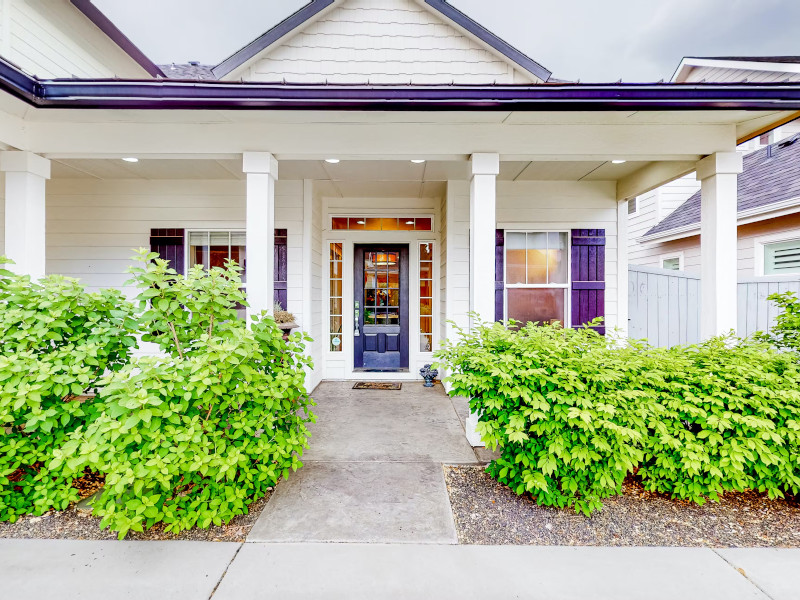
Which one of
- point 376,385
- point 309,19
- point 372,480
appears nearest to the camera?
point 372,480

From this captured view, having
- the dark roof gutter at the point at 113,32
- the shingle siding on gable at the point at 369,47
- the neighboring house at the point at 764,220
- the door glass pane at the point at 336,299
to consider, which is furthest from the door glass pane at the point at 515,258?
the dark roof gutter at the point at 113,32

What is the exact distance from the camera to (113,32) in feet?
15.7

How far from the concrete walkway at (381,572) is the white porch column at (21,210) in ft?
7.75

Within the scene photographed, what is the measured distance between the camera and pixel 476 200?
3328 millimetres

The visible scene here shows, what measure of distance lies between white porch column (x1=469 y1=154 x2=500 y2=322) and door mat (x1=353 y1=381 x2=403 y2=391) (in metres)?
2.20

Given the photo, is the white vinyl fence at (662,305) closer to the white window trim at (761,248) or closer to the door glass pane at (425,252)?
the white window trim at (761,248)

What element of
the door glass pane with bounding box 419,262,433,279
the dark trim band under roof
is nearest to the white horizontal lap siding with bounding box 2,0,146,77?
the dark trim band under roof

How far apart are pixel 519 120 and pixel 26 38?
187 inches

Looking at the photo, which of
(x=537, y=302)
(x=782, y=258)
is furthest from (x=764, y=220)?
(x=537, y=302)

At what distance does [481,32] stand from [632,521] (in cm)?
490

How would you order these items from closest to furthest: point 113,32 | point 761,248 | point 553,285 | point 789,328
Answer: point 789,328, point 113,32, point 553,285, point 761,248

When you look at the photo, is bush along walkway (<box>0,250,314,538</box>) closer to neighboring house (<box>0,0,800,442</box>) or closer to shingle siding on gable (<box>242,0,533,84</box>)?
neighboring house (<box>0,0,800,442</box>)

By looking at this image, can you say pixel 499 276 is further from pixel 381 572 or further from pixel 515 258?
pixel 381 572

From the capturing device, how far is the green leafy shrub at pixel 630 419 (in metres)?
2.18
